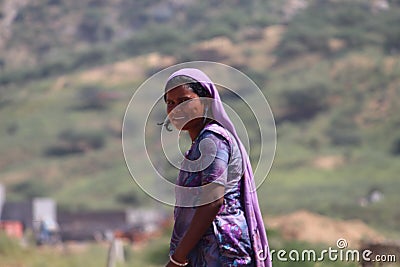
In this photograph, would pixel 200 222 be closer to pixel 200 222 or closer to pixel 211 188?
pixel 200 222

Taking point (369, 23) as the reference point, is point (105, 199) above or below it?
above

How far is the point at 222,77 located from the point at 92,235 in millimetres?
34006

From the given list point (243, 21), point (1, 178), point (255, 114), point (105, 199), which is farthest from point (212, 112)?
point (243, 21)

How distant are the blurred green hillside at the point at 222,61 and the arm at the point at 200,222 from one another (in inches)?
1232

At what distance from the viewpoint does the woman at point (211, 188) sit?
133 inches

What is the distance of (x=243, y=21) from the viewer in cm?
8800

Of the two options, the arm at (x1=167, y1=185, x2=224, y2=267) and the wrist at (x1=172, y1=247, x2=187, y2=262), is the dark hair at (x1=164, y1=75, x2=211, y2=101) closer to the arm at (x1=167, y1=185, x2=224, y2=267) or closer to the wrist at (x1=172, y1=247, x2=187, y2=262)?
the arm at (x1=167, y1=185, x2=224, y2=267)

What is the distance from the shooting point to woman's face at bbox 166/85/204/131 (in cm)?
348

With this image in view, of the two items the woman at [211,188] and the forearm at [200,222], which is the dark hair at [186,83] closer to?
the woman at [211,188]

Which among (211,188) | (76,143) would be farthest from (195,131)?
(76,143)

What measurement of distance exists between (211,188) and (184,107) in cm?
30

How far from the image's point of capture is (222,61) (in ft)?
239

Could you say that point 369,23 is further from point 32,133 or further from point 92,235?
point 92,235

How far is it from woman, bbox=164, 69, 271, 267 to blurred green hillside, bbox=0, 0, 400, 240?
31185mm
